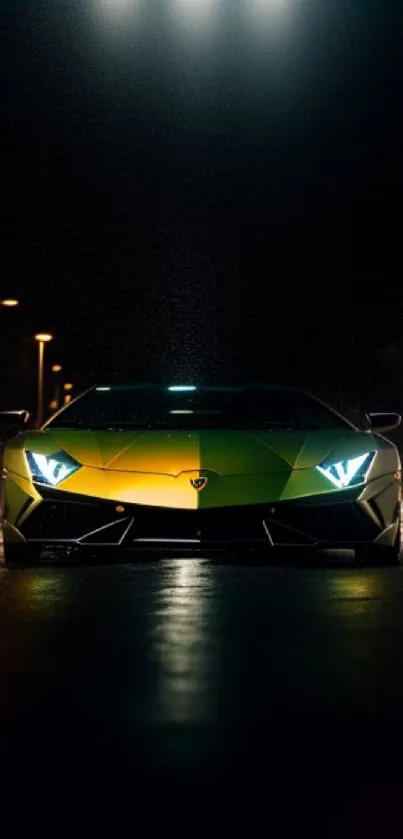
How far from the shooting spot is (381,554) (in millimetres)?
11609

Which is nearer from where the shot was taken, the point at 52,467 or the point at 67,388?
the point at 52,467

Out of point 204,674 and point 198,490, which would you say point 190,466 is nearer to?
point 198,490

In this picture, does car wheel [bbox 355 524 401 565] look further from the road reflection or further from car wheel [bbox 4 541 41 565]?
car wheel [bbox 4 541 41 565]

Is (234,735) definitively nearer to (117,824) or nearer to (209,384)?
(117,824)

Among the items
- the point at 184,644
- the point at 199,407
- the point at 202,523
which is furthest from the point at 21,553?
the point at 184,644

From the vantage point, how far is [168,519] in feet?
36.2

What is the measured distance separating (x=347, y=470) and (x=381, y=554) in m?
0.72

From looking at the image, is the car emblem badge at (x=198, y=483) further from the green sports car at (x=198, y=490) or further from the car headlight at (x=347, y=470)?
the car headlight at (x=347, y=470)

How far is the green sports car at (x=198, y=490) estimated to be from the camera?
11.0 m

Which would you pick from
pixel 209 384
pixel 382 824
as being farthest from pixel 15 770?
pixel 209 384

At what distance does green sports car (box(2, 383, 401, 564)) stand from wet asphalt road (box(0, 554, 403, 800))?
10.6 inches

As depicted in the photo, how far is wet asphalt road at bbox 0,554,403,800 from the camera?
18.2ft

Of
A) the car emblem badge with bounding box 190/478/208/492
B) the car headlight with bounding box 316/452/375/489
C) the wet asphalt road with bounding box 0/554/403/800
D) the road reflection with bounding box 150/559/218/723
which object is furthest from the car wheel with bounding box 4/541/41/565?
the car headlight with bounding box 316/452/375/489

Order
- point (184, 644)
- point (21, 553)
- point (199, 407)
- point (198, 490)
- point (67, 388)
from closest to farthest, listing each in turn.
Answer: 1. point (184, 644)
2. point (198, 490)
3. point (21, 553)
4. point (199, 407)
5. point (67, 388)
